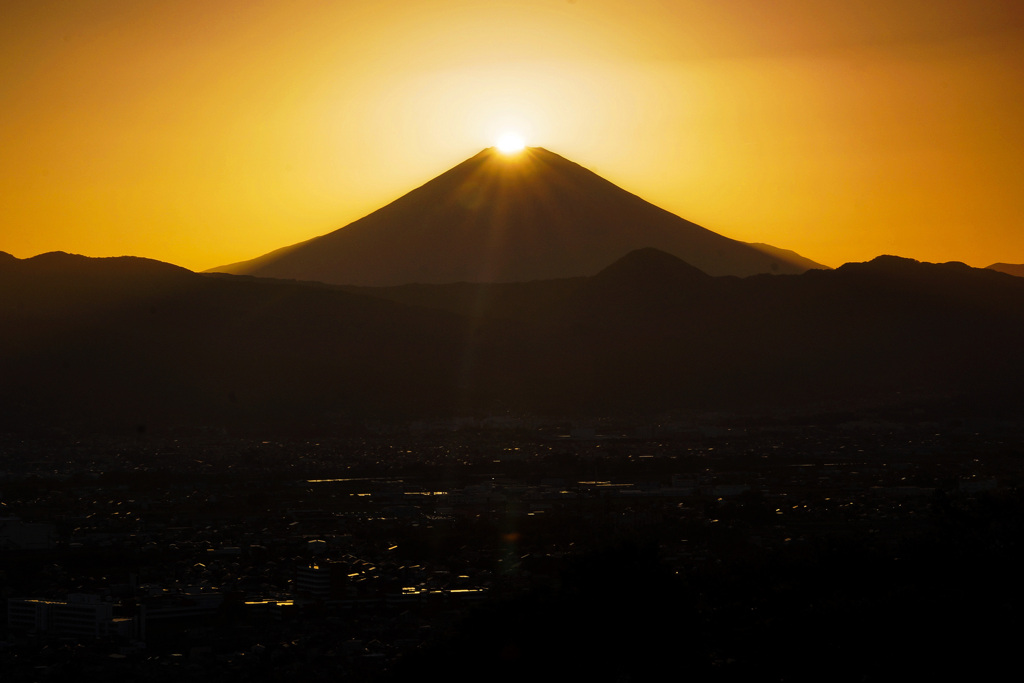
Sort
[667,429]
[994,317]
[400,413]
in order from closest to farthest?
[667,429] < [400,413] < [994,317]

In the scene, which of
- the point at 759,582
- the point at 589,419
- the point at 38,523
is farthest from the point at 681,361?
the point at 759,582

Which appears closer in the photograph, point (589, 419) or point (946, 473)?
point (946, 473)

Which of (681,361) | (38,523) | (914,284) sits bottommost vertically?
(38,523)

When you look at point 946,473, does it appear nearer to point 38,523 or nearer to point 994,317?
point 38,523

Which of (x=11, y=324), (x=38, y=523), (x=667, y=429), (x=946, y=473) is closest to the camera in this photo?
(x=38, y=523)

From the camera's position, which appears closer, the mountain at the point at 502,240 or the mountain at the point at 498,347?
the mountain at the point at 498,347

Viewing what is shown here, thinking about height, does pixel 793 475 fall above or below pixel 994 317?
below

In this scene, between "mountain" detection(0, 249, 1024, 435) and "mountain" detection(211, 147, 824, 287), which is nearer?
"mountain" detection(0, 249, 1024, 435)
